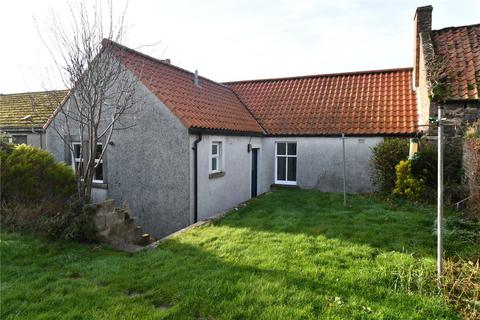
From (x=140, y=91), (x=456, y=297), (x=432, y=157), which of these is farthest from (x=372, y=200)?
(x=140, y=91)

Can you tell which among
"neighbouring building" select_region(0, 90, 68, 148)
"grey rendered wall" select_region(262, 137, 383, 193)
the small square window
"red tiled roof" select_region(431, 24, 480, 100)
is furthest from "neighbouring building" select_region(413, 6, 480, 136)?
"neighbouring building" select_region(0, 90, 68, 148)

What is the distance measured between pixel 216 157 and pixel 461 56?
9.50 meters

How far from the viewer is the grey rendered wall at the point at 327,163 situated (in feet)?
42.4

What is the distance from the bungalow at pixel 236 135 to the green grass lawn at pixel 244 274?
8.81ft

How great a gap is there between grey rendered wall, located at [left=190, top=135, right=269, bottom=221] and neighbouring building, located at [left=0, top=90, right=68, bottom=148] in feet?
27.1

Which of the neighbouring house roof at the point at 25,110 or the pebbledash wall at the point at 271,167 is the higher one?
the neighbouring house roof at the point at 25,110

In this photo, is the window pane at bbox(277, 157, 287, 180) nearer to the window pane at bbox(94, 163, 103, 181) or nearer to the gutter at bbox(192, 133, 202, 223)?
the gutter at bbox(192, 133, 202, 223)

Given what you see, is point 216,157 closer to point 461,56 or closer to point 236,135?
point 236,135

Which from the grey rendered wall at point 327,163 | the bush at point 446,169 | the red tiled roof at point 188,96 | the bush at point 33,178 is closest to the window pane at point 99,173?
the bush at point 33,178

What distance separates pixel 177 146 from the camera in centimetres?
980

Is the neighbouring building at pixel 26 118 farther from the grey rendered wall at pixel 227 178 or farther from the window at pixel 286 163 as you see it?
the window at pixel 286 163

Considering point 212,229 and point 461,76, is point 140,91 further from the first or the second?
point 461,76

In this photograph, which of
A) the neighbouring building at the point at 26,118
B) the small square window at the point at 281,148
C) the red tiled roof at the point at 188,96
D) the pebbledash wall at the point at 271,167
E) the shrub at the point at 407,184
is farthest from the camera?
the neighbouring building at the point at 26,118

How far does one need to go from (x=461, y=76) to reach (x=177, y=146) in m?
9.51
